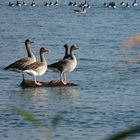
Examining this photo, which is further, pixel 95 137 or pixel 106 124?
pixel 106 124

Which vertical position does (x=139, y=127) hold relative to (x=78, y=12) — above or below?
above

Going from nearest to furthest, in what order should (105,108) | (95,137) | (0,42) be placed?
(95,137)
(105,108)
(0,42)

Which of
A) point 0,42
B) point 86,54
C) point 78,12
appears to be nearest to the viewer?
point 86,54

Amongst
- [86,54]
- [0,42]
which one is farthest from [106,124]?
[0,42]

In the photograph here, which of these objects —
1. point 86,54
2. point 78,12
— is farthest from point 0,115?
point 78,12

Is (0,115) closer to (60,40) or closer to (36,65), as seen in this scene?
(36,65)

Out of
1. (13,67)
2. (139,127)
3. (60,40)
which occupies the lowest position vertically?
(60,40)

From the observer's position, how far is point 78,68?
79.4 ft

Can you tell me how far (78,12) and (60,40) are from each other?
38618mm

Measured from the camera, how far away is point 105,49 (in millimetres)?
31234

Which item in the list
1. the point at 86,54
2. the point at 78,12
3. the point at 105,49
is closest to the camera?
the point at 86,54

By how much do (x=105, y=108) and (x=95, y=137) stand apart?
3.80 m

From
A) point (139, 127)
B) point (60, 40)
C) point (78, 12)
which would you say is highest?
point (139, 127)

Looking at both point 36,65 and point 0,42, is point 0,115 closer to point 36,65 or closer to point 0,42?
point 36,65
